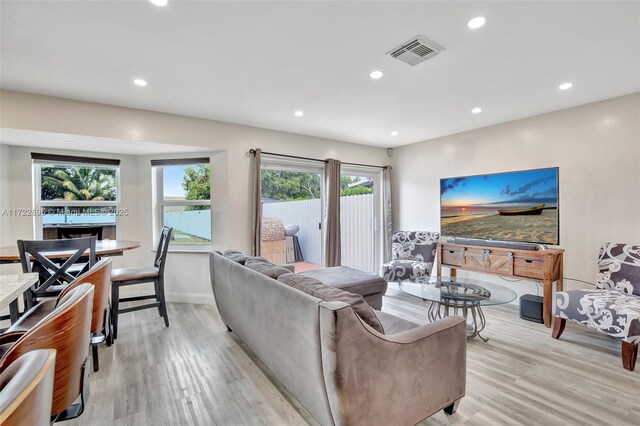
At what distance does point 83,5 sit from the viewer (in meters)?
1.70

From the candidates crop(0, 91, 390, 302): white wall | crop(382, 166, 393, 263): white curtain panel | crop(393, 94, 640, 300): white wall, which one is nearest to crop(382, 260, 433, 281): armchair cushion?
crop(393, 94, 640, 300): white wall

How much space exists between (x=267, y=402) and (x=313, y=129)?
133 inches

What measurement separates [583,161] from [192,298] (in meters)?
5.07

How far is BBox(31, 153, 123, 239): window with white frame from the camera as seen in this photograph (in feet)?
12.4

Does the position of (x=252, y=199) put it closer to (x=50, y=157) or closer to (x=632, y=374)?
(x=50, y=157)

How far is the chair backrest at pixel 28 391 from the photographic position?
498mm

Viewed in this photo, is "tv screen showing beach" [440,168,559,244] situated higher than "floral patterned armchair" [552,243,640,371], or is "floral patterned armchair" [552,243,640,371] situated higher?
"tv screen showing beach" [440,168,559,244]

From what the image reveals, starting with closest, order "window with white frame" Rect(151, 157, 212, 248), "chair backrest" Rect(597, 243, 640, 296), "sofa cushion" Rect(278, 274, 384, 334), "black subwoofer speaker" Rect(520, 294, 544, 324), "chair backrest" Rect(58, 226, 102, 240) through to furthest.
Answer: "sofa cushion" Rect(278, 274, 384, 334), "chair backrest" Rect(597, 243, 640, 296), "black subwoofer speaker" Rect(520, 294, 544, 324), "chair backrest" Rect(58, 226, 102, 240), "window with white frame" Rect(151, 157, 212, 248)

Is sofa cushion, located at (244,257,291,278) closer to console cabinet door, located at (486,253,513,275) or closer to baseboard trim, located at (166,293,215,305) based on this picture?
baseboard trim, located at (166,293,215,305)

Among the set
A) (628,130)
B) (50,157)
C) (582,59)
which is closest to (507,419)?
(582,59)

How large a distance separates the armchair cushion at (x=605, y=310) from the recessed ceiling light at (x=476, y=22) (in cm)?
243

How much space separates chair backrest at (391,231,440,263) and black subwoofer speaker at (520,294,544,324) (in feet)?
4.21

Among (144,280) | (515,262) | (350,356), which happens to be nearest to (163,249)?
(144,280)

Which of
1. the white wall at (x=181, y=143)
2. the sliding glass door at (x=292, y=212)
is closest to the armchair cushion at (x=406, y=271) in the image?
the sliding glass door at (x=292, y=212)
